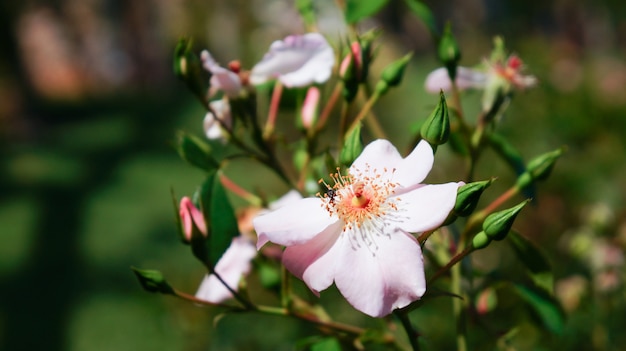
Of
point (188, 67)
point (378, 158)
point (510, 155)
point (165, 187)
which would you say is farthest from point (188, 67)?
point (165, 187)

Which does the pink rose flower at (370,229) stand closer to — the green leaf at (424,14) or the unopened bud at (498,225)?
the unopened bud at (498,225)

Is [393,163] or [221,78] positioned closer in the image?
[393,163]

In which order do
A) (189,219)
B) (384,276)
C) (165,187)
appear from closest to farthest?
(384,276) < (189,219) < (165,187)

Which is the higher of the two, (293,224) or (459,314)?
(293,224)

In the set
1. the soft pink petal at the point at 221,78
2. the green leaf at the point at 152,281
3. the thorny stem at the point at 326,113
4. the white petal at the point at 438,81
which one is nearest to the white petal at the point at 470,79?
the white petal at the point at 438,81

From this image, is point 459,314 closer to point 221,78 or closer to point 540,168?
point 540,168
